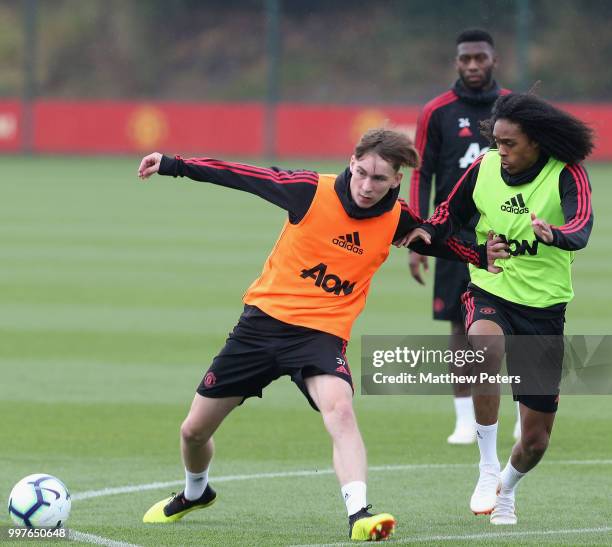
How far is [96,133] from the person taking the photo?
1683 inches

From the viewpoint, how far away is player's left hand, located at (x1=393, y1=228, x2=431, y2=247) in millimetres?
6570

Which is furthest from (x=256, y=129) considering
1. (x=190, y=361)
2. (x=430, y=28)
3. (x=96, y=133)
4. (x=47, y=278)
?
(x=190, y=361)

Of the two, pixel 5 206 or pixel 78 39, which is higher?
pixel 78 39

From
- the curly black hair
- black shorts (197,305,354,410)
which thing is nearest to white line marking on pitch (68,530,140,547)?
black shorts (197,305,354,410)

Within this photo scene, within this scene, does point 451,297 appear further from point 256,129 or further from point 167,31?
point 167,31

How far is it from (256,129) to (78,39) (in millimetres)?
20220

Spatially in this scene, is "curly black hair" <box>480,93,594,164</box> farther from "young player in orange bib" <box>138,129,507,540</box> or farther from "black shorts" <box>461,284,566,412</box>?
"black shorts" <box>461,284,566,412</box>

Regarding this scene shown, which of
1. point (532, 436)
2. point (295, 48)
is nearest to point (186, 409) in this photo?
point (532, 436)

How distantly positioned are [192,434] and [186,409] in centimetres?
327

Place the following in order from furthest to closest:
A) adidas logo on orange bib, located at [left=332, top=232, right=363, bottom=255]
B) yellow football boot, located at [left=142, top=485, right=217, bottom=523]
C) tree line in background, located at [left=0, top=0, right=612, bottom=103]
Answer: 1. tree line in background, located at [left=0, top=0, right=612, bottom=103]
2. yellow football boot, located at [left=142, top=485, right=217, bottom=523]
3. adidas logo on orange bib, located at [left=332, top=232, right=363, bottom=255]

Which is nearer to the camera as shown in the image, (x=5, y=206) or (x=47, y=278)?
(x=47, y=278)

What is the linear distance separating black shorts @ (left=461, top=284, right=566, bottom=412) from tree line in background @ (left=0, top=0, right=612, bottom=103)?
139 feet

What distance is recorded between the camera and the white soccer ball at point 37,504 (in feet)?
20.4

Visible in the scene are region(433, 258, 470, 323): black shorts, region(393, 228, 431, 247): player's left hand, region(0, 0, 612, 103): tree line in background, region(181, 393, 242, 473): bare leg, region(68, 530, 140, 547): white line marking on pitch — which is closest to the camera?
region(68, 530, 140, 547): white line marking on pitch
